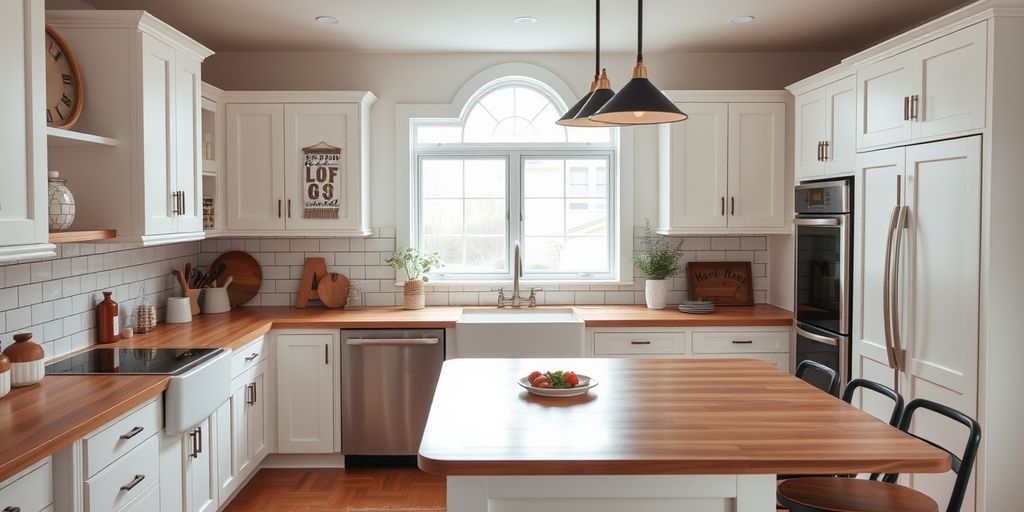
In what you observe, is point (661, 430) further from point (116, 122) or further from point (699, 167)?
point (699, 167)

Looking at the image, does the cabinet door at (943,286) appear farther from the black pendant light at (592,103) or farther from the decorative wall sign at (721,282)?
the decorative wall sign at (721,282)

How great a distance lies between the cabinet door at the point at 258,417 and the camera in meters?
4.06

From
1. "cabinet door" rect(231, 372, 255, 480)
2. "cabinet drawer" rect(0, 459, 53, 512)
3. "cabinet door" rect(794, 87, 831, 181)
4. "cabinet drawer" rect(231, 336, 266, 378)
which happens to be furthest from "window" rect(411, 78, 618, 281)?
"cabinet drawer" rect(0, 459, 53, 512)

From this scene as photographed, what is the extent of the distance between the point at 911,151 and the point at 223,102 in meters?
3.76

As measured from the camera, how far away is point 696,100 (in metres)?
4.72

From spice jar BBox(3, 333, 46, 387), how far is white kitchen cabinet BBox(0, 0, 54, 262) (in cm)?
46

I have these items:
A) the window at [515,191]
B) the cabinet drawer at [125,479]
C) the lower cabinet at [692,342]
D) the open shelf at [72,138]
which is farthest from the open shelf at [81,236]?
the lower cabinet at [692,342]

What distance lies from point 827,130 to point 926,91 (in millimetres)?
942

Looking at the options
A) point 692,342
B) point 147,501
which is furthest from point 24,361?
point 692,342

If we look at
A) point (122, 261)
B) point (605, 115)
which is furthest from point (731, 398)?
point (122, 261)

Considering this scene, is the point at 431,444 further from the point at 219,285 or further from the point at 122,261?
the point at 219,285

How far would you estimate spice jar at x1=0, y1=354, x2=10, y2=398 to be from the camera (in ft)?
8.20

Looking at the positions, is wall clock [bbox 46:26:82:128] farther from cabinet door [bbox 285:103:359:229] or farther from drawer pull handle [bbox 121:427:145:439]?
cabinet door [bbox 285:103:359:229]

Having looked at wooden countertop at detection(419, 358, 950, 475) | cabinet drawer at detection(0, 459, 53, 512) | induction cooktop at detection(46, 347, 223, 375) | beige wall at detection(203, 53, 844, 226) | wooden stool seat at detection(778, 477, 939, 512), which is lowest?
wooden stool seat at detection(778, 477, 939, 512)
